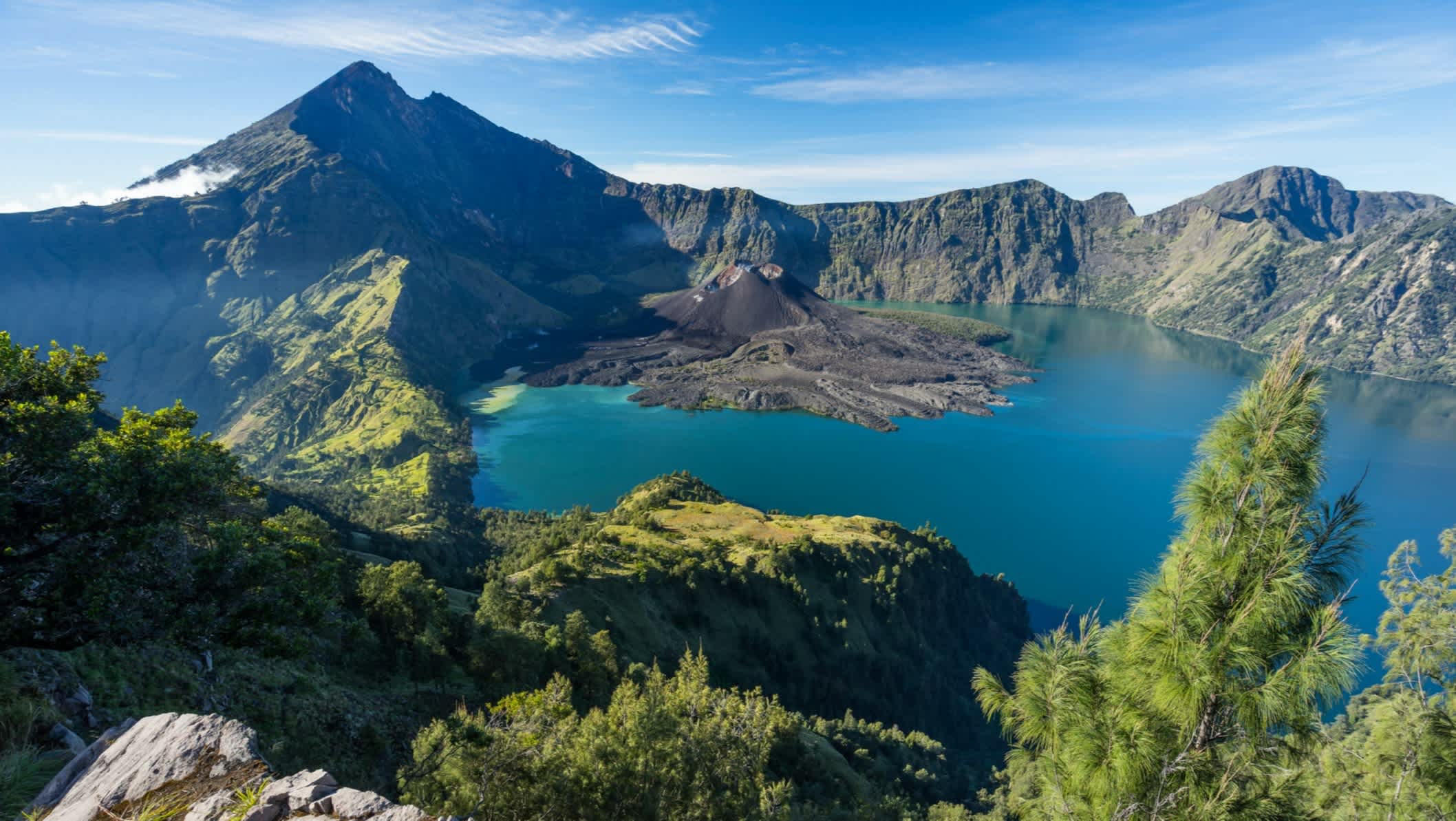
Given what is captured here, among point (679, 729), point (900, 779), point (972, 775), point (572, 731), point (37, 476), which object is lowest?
point (972, 775)

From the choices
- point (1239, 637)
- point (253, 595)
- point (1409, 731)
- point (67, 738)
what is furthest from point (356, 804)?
point (1409, 731)

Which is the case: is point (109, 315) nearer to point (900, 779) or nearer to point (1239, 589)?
point (900, 779)

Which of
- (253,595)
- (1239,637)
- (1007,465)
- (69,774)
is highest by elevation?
(1239,637)

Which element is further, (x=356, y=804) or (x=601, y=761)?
(x=601, y=761)

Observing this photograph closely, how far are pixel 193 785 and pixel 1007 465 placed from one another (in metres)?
127

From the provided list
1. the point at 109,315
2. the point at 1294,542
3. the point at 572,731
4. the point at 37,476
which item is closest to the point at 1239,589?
the point at 1294,542

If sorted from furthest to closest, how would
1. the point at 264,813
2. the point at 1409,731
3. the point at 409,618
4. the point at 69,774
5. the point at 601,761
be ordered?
1. the point at 409,618
2. the point at 601,761
3. the point at 1409,731
4. the point at 69,774
5. the point at 264,813

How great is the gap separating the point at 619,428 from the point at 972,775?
344 ft

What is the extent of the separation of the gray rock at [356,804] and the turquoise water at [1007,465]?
3067 inches

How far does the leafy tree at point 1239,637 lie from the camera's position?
7.60 meters

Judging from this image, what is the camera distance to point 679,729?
1881 centimetres

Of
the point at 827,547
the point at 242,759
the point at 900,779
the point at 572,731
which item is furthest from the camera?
the point at 827,547

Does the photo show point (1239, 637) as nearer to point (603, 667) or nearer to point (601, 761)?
point (601, 761)

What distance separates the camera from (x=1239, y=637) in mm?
7777
